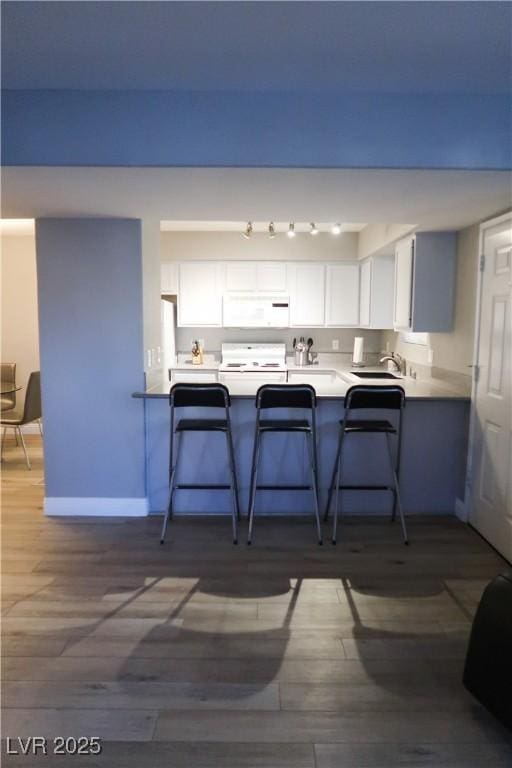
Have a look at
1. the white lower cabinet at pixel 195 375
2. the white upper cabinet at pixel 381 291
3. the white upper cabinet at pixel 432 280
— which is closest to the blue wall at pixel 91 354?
the white lower cabinet at pixel 195 375

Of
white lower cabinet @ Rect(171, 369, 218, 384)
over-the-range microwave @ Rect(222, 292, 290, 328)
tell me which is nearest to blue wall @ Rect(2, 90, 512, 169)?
white lower cabinet @ Rect(171, 369, 218, 384)

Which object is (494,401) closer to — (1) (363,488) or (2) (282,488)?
(1) (363,488)

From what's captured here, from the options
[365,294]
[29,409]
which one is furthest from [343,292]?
[29,409]

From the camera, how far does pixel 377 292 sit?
513 centimetres

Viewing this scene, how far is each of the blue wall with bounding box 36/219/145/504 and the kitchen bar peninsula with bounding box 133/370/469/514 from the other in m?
0.16

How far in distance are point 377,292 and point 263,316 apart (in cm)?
134

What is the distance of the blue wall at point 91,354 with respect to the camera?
3.23 metres

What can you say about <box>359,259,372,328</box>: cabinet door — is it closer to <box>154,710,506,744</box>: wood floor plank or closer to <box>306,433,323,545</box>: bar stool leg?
<box>306,433,323,545</box>: bar stool leg

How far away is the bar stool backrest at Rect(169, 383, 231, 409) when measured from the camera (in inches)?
117

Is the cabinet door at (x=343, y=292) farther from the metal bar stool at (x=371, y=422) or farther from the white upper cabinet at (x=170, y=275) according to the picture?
the metal bar stool at (x=371, y=422)

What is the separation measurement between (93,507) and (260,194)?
245cm

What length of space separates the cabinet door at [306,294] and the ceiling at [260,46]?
3430 mm

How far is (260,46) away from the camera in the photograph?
179 cm

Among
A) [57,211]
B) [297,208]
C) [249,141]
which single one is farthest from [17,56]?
[297,208]
